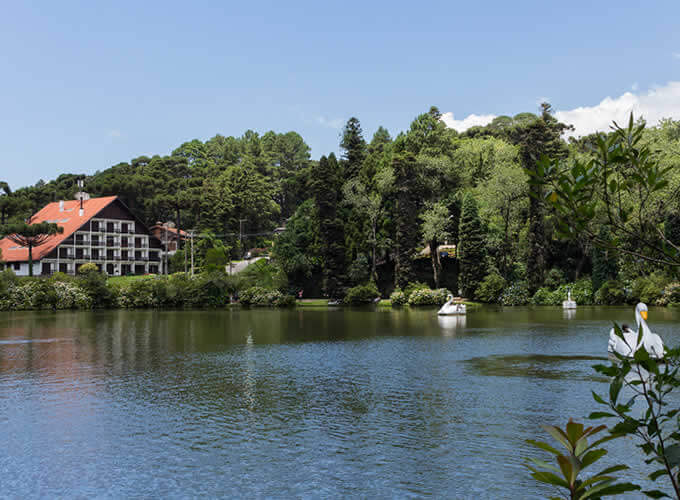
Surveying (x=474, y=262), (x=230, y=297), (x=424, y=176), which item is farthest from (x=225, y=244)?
(x=474, y=262)

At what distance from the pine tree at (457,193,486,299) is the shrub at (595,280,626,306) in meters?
10.8

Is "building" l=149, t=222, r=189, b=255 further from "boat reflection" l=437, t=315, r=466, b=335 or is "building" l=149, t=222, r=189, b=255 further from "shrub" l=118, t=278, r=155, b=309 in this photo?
"boat reflection" l=437, t=315, r=466, b=335

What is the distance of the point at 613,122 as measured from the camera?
363 centimetres

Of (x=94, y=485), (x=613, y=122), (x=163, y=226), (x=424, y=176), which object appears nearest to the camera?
(x=613, y=122)

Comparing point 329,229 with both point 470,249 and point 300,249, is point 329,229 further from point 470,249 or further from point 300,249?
point 470,249

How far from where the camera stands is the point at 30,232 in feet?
211

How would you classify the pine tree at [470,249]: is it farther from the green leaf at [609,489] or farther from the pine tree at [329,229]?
the green leaf at [609,489]

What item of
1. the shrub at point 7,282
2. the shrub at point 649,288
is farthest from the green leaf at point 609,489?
the shrub at point 7,282

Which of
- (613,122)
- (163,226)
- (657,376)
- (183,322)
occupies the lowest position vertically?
(183,322)

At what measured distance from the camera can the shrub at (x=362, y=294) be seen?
5988 centimetres

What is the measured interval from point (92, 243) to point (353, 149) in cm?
3524

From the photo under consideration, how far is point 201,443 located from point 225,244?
6827 cm

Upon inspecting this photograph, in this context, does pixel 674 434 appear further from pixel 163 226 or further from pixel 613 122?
pixel 163 226

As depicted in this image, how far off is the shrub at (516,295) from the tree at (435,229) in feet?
21.9
